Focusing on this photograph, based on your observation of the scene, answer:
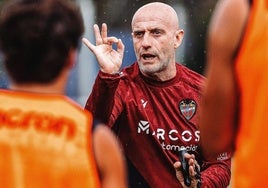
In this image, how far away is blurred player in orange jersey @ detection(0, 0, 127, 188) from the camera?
238 cm

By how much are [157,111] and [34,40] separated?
97.0 inches

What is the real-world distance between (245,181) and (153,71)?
2.44 meters

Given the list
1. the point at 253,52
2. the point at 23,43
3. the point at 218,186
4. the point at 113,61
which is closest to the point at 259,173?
the point at 253,52

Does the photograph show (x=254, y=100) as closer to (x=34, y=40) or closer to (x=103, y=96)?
(x=34, y=40)

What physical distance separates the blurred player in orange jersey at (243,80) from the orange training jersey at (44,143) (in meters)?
0.34

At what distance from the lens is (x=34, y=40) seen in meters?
2.45

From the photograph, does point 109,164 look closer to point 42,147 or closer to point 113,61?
point 42,147

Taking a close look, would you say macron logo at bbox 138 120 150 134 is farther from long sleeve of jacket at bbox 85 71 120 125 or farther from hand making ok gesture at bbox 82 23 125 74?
hand making ok gesture at bbox 82 23 125 74

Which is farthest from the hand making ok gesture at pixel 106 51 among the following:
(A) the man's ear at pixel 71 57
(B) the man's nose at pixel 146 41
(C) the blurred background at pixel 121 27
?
(A) the man's ear at pixel 71 57

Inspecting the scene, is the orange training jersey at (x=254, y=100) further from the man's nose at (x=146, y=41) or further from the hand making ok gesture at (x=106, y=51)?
the man's nose at (x=146, y=41)

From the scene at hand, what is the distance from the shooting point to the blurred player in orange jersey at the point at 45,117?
7.82ft

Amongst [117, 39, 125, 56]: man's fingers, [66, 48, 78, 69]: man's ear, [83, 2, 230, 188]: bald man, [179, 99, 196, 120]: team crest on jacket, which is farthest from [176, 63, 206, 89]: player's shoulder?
[66, 48, 78, 69]: man's ear

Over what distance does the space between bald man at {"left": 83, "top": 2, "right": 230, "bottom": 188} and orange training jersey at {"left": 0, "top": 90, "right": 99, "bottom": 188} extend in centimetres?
227

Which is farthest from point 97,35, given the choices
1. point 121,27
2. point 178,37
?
point 178,37
